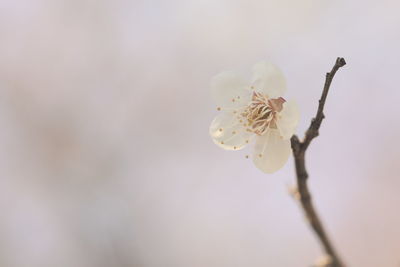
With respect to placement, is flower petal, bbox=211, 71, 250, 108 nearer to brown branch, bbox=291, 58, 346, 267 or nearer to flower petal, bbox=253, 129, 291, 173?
flower petal, bbox=253, 129, 291, 173

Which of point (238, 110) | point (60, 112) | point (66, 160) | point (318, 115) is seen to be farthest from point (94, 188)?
point (318, 115)

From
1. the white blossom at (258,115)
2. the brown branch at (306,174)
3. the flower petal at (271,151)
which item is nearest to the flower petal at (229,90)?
the white blossom at (258,115)

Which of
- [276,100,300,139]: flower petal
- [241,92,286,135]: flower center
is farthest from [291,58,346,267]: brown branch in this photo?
[241,92,286,135]: flower center

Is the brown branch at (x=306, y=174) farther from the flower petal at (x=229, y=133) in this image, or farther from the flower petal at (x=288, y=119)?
the flower petal at (x=229, y=133)

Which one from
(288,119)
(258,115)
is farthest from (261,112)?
(288,119)

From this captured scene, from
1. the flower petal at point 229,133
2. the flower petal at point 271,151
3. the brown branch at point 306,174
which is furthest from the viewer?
the flower petal at point 229,133

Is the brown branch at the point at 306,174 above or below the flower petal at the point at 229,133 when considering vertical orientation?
below

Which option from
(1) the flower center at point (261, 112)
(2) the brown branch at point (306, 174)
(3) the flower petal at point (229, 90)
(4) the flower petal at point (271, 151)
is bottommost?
(2) the brown branch at point (306, 174)
